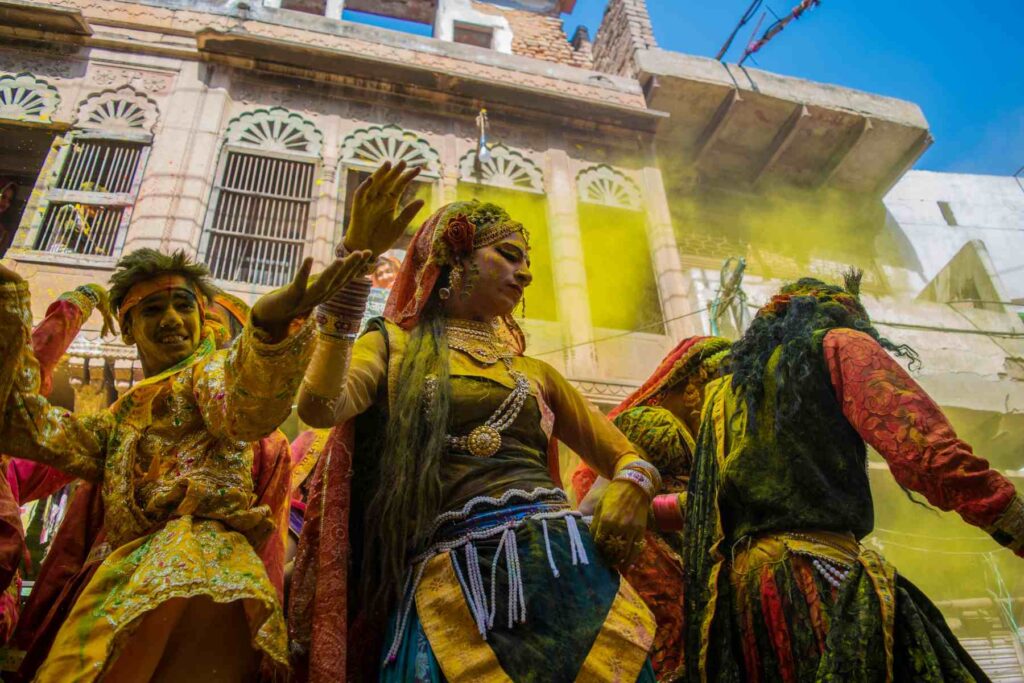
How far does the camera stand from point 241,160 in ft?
30.7

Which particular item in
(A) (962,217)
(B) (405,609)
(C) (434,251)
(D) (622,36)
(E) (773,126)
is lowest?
(B) (405,609)

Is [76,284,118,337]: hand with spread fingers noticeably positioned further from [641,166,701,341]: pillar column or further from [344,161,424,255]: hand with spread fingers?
[641,166,701,341]: pillar column

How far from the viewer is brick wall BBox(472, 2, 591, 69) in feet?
49.2

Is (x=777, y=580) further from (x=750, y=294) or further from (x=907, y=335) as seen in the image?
(x=907, y=335)

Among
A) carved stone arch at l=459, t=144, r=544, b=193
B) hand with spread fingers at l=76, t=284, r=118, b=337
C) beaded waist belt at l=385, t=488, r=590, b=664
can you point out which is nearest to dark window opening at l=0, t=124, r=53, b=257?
carved stone arch at l=459, t=144, r=544, b=193

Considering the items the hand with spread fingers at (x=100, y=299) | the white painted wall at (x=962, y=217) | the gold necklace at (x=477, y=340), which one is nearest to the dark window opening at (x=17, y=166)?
the hand with spread fingers at (x=100, y=299)

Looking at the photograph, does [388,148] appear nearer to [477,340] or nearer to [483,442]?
[477,340]

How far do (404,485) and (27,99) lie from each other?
9935 millimetres

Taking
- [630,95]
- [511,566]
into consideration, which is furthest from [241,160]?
[511,566]

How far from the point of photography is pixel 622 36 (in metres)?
13.5

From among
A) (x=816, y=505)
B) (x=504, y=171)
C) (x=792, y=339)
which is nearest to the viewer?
(x=816, y=505)

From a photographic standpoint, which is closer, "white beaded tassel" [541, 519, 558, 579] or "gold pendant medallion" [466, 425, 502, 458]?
"white beaded tassel" [541, 519, 558, 579]

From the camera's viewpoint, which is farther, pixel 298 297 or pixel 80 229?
pixel 80 229

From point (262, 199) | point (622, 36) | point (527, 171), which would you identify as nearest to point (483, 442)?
point (262, 199)
